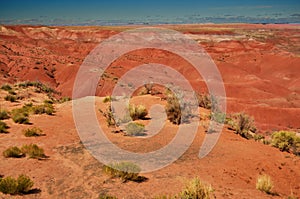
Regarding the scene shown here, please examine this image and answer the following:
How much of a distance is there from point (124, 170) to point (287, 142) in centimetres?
836

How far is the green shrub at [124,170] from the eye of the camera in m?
7.77

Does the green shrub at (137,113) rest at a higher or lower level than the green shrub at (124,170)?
higher

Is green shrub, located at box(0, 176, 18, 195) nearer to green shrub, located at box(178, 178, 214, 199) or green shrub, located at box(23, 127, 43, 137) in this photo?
green shrub, located at box(178, 178, 214, 199)

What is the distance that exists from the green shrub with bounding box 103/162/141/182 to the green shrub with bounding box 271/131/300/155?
750cm

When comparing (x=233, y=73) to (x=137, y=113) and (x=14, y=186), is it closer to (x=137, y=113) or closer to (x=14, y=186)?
(x=137, y=113)

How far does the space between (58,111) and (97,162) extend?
26.5ft

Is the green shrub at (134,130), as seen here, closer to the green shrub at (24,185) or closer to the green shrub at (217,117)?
the green shrub at (217,117)

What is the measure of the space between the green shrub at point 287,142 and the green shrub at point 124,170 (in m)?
7.50

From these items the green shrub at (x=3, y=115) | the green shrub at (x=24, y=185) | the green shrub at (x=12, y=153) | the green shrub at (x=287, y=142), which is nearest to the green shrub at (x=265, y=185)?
the green shrub at (x=287, y=142)

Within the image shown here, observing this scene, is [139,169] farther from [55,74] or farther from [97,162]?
[55,74]

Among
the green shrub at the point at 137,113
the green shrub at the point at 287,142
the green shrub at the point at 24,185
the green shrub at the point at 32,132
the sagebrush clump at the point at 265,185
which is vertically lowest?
the green shrub at the point at 287,142

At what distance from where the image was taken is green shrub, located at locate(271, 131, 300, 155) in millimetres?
12829

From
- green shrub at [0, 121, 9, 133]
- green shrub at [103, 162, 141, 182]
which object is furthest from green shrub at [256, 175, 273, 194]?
green shrub at [0, 121, 9, 133]

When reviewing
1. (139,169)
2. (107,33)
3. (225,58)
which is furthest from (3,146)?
(107,33)
